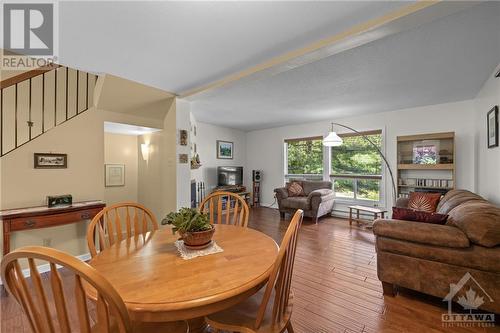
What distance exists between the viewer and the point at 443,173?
13.9ft

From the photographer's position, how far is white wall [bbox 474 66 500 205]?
267cm

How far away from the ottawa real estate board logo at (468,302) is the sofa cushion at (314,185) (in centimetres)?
369

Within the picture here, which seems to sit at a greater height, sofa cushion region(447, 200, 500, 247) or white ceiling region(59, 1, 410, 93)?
white ceiling region(59, 1, 410, 93)

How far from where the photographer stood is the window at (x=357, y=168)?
5086 millimetres

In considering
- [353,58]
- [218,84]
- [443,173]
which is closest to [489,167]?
[443,173]

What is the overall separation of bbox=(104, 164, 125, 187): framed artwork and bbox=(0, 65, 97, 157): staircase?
1250mm

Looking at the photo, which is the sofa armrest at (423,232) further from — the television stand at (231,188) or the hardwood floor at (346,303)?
the television stand at (231,188)

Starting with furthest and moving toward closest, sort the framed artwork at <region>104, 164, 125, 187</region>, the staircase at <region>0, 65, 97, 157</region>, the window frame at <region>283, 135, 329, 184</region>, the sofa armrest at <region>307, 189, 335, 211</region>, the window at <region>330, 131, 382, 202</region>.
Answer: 1. the window frame at <region>283, 135, 329, 184</region>
2. the window at <region>330, 131, 382, 202</region>
3. the sofa armrest at <region>307, 189, 335, 211</region>
4. the framed artwork at <region>104, 164, 125, 187</region>
5. the staircase at <region>0, 65, 97, 157</region>

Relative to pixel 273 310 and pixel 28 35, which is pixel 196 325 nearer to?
pixel 273 310

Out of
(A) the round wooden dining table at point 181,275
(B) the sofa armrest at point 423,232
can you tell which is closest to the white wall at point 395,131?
(B) the sofa armrest at point 423,232

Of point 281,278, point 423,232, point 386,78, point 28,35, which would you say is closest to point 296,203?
point 386,78

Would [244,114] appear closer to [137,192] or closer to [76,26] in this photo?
[137,192]

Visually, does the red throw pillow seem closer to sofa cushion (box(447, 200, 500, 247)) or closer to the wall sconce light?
sofa cushion (box(447, 200, 500, 247))

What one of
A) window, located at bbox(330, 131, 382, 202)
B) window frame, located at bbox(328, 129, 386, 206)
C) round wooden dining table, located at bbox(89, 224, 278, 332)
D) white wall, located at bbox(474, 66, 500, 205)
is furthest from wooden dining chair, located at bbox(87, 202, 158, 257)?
window, located at bbox(330, 131, 382, 202)
